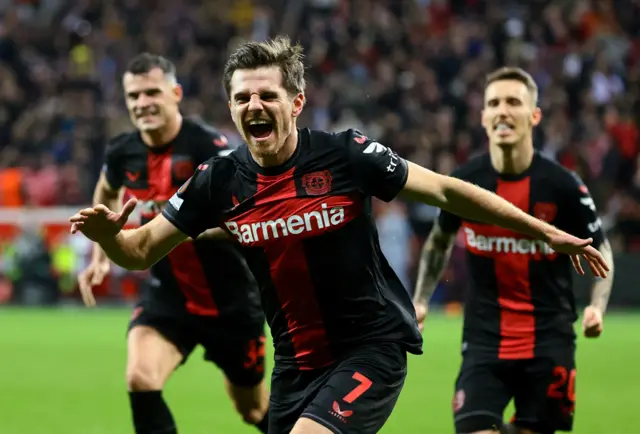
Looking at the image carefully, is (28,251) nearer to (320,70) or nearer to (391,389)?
(320,70)

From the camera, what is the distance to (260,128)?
4770mm

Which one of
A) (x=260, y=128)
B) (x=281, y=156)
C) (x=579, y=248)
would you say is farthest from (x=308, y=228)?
(x=579, y=248)

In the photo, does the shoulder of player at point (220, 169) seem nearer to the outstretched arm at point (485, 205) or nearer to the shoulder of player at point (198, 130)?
the outstretched arm at point (485, 205)

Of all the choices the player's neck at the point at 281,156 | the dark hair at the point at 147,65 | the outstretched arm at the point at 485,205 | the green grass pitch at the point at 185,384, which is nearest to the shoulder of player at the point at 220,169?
the player's neck at the point at 281,156

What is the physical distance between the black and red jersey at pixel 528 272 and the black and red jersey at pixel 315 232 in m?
1.47

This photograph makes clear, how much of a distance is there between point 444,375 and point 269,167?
277 inches

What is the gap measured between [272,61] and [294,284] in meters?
0.93

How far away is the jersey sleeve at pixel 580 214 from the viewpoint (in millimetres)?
6227

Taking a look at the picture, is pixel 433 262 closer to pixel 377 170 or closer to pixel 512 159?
pixel 512 159

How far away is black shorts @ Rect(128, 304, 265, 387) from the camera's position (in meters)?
6.86

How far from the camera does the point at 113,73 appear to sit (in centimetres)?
2111

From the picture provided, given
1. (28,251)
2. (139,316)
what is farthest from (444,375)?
(28,251)

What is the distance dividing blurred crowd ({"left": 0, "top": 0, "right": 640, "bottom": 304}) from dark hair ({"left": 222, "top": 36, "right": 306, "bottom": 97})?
1228cm

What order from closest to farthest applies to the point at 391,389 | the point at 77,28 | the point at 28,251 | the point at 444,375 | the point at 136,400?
the point at 391,389
the point at 136,400
the point at 444,375
the point at 28,251
the point at 77,28
